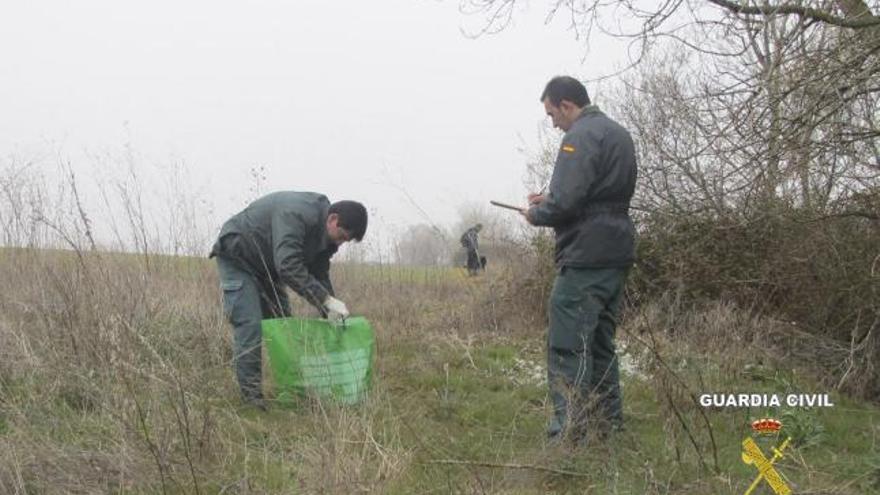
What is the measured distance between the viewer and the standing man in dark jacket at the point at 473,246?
26.1 feet

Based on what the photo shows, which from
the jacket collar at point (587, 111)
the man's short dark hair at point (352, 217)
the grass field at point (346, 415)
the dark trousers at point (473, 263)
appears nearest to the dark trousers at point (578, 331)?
the grass field at point (346, 415)

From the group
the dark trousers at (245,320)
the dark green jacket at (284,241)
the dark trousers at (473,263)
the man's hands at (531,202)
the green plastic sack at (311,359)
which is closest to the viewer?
the man's hands at (531,202)

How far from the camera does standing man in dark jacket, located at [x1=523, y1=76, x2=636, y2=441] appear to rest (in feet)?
10.5

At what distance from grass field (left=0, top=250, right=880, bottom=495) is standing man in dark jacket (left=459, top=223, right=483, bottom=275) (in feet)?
7.21

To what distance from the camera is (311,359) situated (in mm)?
3664

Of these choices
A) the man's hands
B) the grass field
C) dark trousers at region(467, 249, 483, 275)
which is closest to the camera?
the grass field

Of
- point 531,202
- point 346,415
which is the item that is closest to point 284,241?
point 346,415

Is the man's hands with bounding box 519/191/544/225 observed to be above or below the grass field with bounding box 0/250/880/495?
above

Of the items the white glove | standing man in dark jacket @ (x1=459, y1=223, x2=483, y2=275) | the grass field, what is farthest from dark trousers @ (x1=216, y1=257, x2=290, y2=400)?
standing man in dark jacket @ (x1=459, y1=223, x2=483, y2=275)

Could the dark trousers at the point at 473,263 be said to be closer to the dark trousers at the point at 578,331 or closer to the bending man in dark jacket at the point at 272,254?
the bending man in dark jacket at the point at 272,254

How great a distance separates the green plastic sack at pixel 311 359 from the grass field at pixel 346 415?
14 centimetres

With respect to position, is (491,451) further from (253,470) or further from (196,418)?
(196,418)

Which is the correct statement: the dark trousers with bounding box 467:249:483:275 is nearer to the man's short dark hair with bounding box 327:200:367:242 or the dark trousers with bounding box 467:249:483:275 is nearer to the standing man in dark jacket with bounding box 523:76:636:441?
the man's short dark hair with bounding box 327:200:367:242

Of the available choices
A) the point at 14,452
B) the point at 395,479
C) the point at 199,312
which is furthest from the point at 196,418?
the point at 199,312
